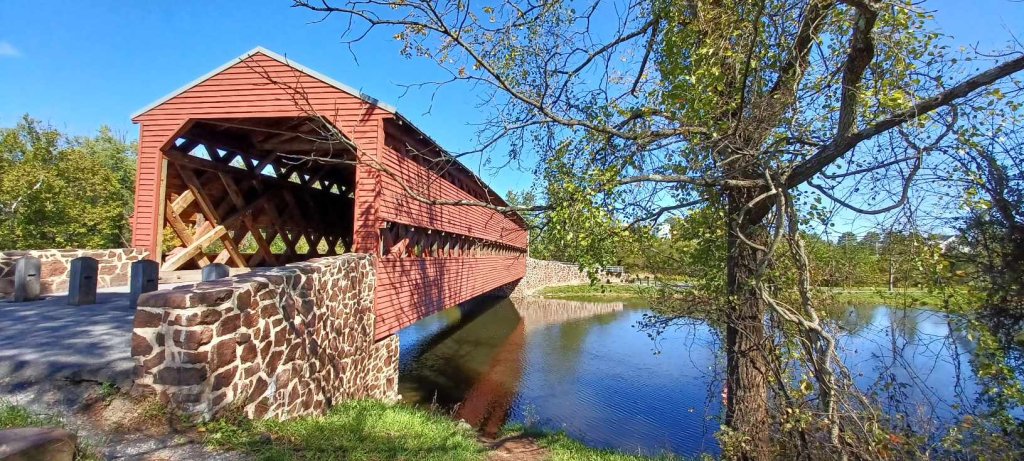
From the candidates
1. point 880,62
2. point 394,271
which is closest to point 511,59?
point 880,62

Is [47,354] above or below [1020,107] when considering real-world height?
below

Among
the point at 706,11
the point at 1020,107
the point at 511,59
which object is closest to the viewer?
the point at 1020,107

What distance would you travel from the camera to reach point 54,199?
1712 cm

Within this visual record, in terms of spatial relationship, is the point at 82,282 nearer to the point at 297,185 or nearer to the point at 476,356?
the point at 297,185

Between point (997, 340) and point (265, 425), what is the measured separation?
17.1 feet

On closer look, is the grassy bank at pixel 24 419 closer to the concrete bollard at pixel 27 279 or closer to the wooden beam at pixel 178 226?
the concrete bollard at pixel 27 279

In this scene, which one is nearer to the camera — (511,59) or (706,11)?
(706,11)

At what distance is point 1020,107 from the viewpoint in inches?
118

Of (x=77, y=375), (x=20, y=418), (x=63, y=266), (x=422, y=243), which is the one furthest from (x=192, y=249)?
(x=20, y=418)

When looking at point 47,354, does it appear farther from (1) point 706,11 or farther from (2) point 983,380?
(2) point 983,380

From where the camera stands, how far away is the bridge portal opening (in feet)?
29.2

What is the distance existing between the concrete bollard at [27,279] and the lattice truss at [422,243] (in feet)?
15.5

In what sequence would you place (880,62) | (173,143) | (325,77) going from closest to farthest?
1. (880,62)
2. (325,77)
3. (173,143)

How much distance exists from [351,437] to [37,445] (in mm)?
2206
